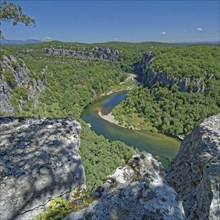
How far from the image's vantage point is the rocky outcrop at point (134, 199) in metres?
4.20

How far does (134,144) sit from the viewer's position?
6406 cm

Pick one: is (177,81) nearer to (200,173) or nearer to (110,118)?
(110,118)

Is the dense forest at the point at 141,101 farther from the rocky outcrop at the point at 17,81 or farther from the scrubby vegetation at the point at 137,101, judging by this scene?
the rocky outcrop at the point at 17,81

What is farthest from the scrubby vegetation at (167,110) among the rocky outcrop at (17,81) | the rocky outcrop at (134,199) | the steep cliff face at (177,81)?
the rocky outcrop at (134,199)

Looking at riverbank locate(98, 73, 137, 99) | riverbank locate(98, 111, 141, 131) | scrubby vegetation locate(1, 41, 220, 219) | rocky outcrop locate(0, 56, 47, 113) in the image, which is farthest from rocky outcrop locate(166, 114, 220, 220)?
riverbank locate(98, 73, 137, 99)

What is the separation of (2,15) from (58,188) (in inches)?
303

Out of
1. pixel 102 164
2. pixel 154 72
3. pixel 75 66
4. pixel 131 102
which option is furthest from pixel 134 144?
pixel 75 66

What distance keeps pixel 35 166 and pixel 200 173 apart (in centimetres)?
413

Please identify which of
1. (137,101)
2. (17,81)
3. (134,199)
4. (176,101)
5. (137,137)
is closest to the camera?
(134,199)

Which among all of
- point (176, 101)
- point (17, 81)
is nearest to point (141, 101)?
point (176, 101)

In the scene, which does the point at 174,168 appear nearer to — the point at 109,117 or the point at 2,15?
the point at 2,15

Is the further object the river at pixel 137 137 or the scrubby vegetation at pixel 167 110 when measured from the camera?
the scrubby vegetation at pixel 167 110

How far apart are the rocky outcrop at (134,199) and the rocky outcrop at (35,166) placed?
0.90 m

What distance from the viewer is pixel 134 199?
443cm
